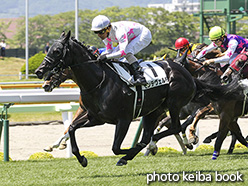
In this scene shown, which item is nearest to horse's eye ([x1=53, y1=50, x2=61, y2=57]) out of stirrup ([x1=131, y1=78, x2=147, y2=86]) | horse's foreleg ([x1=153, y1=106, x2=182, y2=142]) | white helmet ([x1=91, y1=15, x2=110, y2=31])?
white helmet ([x1=91, y1=15, x2=110, y2=31])

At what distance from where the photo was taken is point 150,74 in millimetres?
5594

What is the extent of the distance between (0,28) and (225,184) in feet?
259

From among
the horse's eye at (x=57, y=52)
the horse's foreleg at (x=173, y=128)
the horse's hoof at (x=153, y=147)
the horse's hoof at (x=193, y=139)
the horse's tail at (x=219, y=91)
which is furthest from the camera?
the horse's hoof at (x=193, y=139)

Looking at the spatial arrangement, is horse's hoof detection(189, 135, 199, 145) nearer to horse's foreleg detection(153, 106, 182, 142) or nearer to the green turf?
the green turf

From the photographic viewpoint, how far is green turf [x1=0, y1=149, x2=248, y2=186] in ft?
15.6

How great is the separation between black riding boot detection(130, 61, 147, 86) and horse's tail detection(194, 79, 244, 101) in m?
1.15

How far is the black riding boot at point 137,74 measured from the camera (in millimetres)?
5348

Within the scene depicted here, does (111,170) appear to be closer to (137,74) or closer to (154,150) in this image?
(137,74)

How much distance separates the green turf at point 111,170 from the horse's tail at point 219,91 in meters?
0.73

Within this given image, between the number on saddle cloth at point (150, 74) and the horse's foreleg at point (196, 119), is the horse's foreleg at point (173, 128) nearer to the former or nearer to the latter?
the number on saddle cloth at point (150, 74)

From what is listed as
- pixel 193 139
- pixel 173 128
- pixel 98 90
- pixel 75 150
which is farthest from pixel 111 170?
pixel 193 139

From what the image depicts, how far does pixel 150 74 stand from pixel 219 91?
120cm

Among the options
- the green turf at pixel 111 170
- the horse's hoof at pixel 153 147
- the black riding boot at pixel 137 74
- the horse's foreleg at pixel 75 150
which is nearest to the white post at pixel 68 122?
the green turf at pixel 111 170

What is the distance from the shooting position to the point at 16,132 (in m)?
9.53
